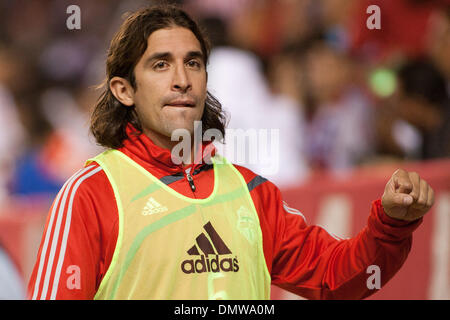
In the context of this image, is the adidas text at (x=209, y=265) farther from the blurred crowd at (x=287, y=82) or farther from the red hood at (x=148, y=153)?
the blurred crowd at (x=287, y=82)

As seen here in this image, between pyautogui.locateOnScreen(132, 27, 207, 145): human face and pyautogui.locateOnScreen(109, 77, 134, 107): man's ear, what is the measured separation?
0.17ft

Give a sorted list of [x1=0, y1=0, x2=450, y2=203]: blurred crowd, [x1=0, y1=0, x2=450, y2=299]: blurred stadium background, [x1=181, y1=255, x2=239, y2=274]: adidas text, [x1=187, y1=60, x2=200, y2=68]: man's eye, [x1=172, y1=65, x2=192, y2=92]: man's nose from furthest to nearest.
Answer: [x1=0, y1=0, x2=450, y2=203]: blurred crowd → [x1=0, y1=0, x2=450, y2=299]: blurred stadium background → [x1=187, y1=60, x2=200, y2=68]: man's eye → [x1=172, y1=65, x2=192, y2=92]: man's nose → [x1=181, y1=255, x2=239, y2=274]: adidas text

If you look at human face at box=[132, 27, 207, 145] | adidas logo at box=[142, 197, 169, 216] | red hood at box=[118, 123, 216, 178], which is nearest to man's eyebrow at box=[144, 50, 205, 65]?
human face at box=[132, 27, 207, 145]

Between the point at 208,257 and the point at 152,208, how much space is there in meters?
0.28

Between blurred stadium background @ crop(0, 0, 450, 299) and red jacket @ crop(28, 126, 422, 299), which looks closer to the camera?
red jacket @ crop(28, 126, 422, 299)

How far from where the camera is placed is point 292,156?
6289 millimetres

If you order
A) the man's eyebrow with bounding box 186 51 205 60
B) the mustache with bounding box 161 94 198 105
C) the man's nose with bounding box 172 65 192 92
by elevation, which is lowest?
the mustache with bounding box 161 94 198 105

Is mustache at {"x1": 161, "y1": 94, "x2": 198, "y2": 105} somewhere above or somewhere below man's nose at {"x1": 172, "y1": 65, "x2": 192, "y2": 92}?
below

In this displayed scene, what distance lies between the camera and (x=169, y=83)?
286cm

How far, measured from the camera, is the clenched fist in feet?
8.66

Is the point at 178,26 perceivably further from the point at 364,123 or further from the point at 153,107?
the point at 364,123

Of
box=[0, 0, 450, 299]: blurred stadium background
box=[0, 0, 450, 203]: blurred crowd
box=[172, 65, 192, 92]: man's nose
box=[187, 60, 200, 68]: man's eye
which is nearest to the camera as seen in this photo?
box=[172, 65, 192, 92]: man's nose

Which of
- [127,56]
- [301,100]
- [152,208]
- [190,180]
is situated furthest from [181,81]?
[301,100]

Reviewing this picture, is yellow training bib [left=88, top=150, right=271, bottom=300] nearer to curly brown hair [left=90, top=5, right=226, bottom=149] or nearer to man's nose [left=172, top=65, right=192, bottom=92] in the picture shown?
curly brown hair [left=90, top=5, right=226, bottom=149]
